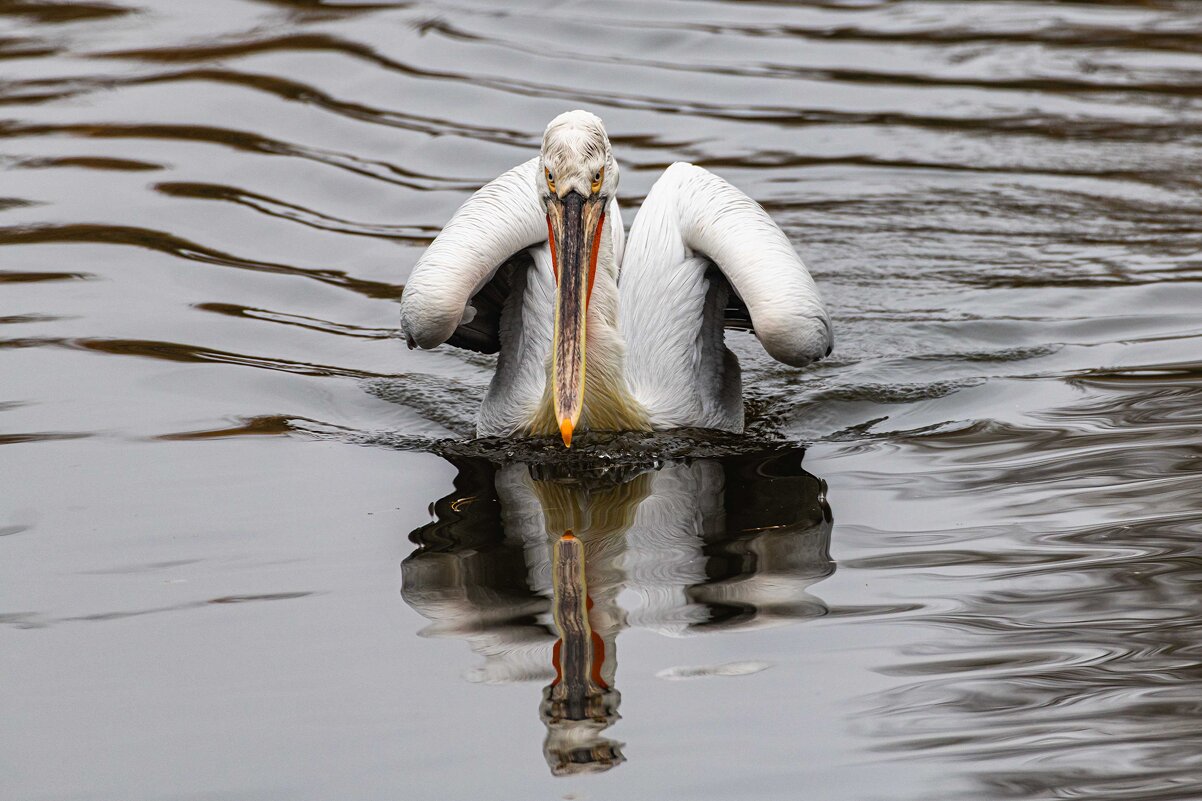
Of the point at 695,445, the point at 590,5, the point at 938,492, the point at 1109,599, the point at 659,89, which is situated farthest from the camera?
the point at 590,5

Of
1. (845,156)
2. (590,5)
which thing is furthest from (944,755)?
(590,5)

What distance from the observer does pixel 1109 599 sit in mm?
3682

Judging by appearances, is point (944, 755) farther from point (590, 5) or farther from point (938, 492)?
point (590, 5)

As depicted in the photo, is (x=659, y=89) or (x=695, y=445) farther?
(x=659, y=89)

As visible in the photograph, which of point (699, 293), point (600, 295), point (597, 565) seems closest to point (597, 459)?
point (600, 295)

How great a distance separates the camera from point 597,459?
4.84 m

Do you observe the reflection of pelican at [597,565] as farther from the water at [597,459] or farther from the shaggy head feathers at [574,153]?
the shaggy head feathers at [574,153]

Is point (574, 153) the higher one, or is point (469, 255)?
point (574, 153)

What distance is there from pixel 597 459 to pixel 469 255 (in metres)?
0.74

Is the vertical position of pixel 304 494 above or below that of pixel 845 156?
below

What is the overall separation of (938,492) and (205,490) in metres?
2.08

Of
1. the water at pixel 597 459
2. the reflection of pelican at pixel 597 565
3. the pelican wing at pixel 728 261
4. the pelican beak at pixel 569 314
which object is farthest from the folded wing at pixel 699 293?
the pelican beak at pixel 569 314

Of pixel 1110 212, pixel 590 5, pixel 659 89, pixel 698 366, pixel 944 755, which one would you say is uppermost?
pixel 590 5

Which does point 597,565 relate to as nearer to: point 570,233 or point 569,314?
point 569,314
